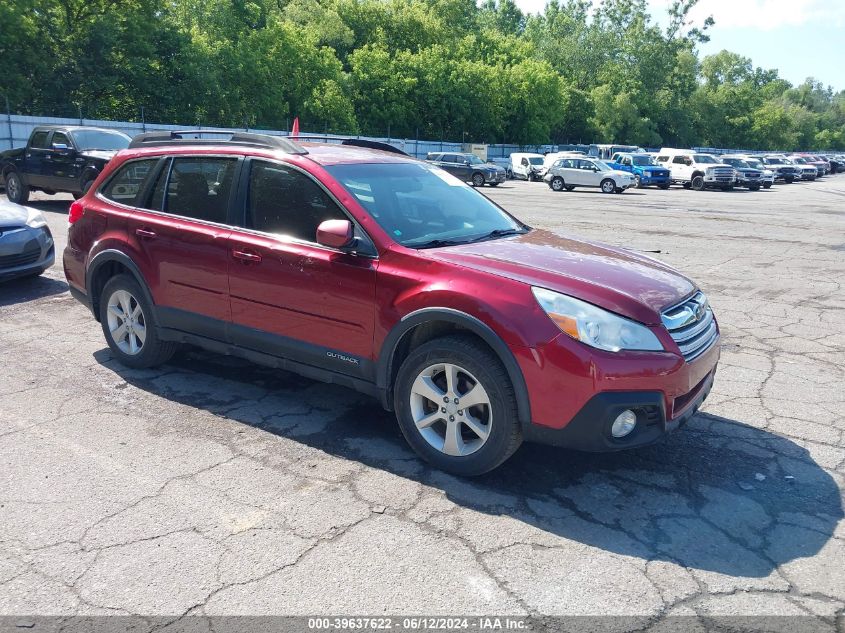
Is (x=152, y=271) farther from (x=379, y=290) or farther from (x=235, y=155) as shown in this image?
(x=379, y=290)

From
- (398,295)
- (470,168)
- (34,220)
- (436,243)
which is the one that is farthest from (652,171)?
(398,295)

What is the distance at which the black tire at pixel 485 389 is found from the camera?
12.0ft

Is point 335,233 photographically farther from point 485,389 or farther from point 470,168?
point 470,168

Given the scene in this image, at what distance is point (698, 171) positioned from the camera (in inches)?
1415

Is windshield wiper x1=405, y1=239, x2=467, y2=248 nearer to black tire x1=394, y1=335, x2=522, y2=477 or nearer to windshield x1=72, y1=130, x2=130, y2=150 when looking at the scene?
black tire x1=394, y1=335, x2=522, y2=477

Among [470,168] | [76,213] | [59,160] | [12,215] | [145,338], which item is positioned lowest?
[145,338]

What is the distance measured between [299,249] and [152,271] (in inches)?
56.0

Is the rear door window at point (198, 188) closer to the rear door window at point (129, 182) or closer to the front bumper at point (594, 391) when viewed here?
the rear door window at point (129, 182)

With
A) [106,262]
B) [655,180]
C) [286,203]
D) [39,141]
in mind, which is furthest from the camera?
[655,180]

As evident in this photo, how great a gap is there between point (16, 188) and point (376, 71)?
36.8m

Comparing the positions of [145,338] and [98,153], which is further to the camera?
[98,153]

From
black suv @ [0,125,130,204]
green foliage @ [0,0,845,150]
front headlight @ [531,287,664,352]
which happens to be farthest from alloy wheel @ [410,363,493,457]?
green foliage @ [0,0,845,150]

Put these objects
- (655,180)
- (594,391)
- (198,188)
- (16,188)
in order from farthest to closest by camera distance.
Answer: (655,180) < (16,188) < (198,188) < (594,391)

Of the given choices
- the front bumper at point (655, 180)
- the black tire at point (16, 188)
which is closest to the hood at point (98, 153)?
the black tire at point (16, 188)
